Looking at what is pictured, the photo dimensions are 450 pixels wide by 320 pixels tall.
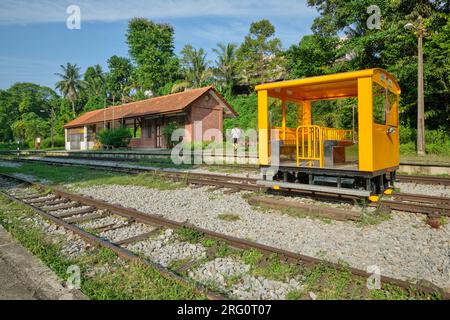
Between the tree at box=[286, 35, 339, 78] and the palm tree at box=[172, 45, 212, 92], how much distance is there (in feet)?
64.0

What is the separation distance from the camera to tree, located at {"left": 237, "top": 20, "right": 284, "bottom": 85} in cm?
3806

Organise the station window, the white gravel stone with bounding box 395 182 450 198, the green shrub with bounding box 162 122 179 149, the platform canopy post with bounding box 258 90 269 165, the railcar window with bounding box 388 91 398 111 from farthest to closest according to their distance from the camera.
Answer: the station window < the green shrub with bounding box 162 122 179 149 < the white gravel stone with bounding box 395 182 450 198 < the platform canopy post with bounding box 258 90 269 165 < the railcar window with bounding box 388 91 398 111

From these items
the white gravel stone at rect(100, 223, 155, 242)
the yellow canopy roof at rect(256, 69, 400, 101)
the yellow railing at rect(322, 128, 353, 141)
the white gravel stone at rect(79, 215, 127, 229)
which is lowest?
the white gravel stone at rect(100, 223, 155, 242)

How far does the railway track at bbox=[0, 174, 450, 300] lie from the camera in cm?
316

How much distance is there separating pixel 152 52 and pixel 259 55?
65.0 feet

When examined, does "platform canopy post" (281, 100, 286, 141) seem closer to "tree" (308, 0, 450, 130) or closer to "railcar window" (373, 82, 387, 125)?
"railcar window" (373, 82, 387, 125)

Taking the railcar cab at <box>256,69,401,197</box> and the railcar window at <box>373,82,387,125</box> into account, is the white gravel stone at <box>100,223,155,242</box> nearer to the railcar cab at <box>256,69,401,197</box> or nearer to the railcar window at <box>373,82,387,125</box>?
the railcar cab at <box>256,69,401,197</box>

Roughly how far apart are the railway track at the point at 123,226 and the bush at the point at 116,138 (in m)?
23.0

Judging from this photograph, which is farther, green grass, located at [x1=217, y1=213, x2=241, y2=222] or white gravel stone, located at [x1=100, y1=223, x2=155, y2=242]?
green grass, located at [x1=217, y1=213, x2=241, y2=222]

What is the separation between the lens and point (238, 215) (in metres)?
6.00

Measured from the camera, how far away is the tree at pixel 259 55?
1499 inches

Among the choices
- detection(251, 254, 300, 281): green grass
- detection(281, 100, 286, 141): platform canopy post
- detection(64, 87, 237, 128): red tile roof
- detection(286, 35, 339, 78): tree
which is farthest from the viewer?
detection(64, 87, 237, 128): red tile roof

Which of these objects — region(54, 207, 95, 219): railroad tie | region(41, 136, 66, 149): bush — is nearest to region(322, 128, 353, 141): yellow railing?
region(54, 207, 95, 219): railroad tie

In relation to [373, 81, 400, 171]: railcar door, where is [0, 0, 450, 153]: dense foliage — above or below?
above
